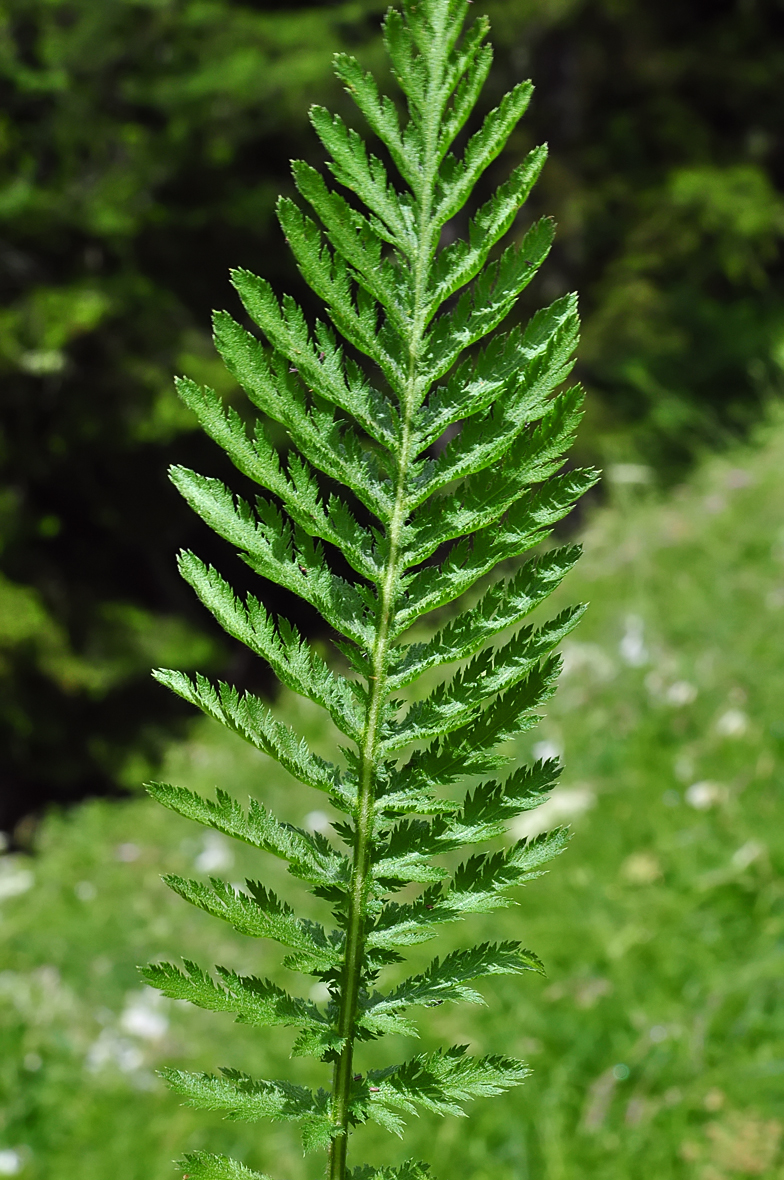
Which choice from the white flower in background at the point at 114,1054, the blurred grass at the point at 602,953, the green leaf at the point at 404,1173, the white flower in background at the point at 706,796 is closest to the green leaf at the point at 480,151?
the green leaf at the point at 404,1173

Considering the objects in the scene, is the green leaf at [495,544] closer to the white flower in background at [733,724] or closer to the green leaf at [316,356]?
the green leaf at [316,356]

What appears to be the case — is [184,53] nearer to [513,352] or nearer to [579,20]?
[579,20]

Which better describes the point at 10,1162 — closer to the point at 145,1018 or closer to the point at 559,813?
the point at 145,1018

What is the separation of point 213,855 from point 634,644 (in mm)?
1820

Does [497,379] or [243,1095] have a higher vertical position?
[497,379]

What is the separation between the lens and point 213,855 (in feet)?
14.0

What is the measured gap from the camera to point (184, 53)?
21.7ft

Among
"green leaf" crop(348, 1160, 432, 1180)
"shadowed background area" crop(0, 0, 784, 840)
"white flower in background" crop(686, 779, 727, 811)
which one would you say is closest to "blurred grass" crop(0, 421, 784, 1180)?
"white flower in background" crop(686, 779, 727, 811)

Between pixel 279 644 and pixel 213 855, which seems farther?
pixel 213 855

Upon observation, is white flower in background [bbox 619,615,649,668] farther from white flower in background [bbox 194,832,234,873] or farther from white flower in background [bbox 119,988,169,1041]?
white flower in background [bbox 119,988,169,1041]

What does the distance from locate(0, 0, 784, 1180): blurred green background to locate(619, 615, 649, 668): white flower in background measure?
2 centimetres

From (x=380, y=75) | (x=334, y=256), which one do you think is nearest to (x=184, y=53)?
(x=380, y=75)

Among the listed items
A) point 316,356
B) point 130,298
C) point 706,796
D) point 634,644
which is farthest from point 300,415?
point 130,298

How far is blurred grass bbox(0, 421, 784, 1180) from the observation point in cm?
226
